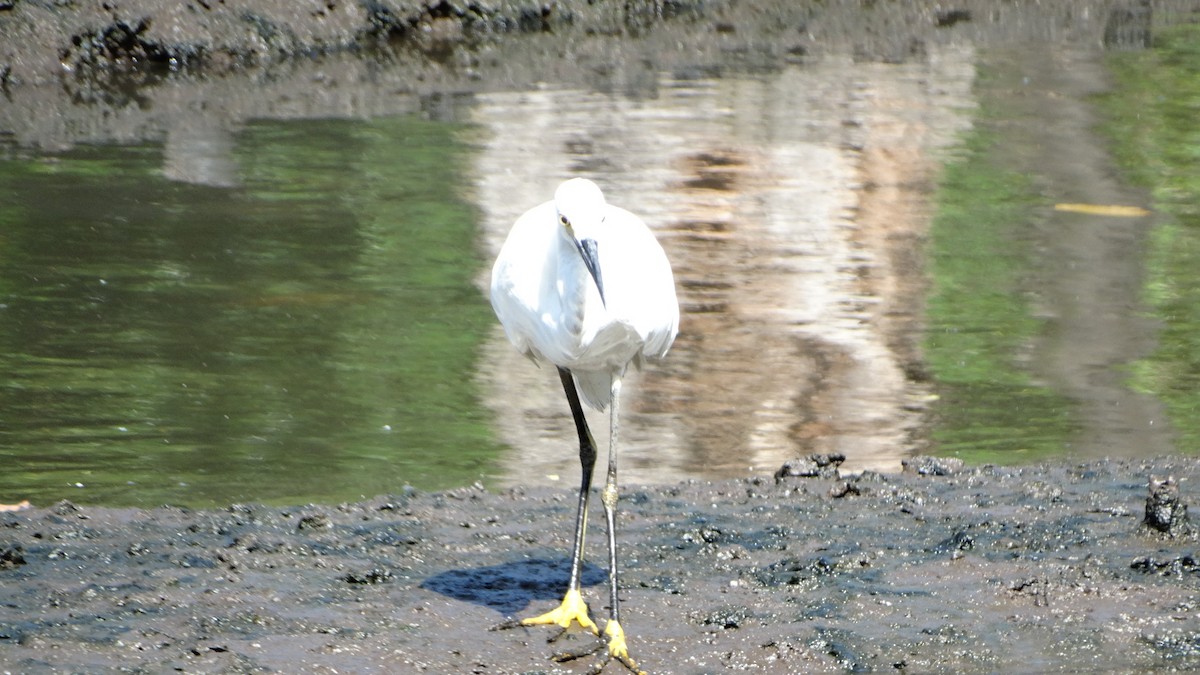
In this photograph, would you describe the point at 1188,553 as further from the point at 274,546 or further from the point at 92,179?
the point at 92,179

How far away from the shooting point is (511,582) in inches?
192

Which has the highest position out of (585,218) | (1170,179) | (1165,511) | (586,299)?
(585,218)

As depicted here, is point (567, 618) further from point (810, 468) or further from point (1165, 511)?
point (1165, 511)

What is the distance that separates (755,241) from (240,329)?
3.46 meters

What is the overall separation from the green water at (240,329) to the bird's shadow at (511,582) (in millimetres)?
1188

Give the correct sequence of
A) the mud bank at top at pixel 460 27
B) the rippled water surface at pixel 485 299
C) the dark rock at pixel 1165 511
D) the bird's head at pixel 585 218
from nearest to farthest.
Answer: the bird's head at pixel 585 218 → the dark rock at pixel 1165 511 → the rippled water surface at pixel 485 299 → the mud bank at top at pixel 460 27

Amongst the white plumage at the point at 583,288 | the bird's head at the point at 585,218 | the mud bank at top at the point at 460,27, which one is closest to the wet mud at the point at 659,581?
the white plumage at the point at 583,288

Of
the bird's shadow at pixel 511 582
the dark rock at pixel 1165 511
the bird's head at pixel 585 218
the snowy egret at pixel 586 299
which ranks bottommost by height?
the bird's shadow at pixel 511 582

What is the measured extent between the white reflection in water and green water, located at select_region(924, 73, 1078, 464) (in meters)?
0.18

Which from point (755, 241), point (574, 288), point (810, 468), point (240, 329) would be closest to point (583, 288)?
point (574, 288)

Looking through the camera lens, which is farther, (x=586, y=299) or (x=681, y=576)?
(x=681, y=576)

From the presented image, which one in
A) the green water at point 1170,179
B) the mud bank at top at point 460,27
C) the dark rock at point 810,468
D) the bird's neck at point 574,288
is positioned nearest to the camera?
the bird's neck at point 574,288

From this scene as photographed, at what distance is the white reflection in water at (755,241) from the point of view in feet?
22.2

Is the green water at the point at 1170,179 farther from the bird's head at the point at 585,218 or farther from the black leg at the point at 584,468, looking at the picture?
the bird's head at the point at 585,218
